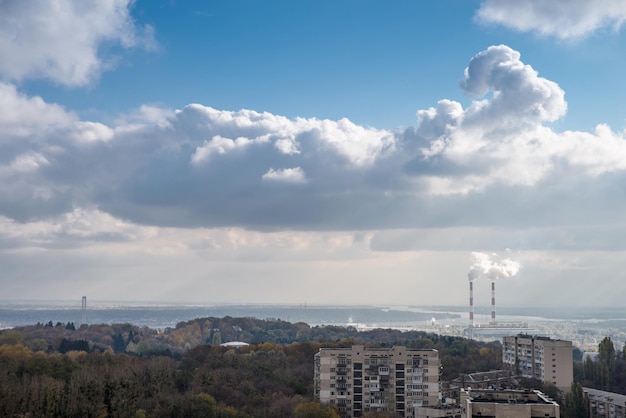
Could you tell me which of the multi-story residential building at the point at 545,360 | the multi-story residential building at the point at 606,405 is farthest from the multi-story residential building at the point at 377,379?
the multi-story residential building at the point at 545,360

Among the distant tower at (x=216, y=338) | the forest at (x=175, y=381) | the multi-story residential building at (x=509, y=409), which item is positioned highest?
the multi-story residential building at (x=509, y=409)

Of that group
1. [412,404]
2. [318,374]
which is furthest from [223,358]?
[412,404]

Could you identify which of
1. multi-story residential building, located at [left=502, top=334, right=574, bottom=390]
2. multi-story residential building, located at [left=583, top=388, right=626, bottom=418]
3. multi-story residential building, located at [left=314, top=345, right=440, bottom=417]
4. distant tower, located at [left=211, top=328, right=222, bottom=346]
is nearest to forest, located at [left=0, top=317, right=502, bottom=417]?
multi-story residential building, located at [left=314, top=345, right=440, bottom=417]

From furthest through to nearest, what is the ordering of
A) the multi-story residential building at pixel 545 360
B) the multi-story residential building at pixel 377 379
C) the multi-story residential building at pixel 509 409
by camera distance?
the multi-story residential building at pixel 545 360, the multi-story residential building at pixel 377 379, the multi-story residential building at pixel 509 409

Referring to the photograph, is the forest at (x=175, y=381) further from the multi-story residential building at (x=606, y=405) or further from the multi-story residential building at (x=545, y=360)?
the multi-story residential building at (x=606, y=405)

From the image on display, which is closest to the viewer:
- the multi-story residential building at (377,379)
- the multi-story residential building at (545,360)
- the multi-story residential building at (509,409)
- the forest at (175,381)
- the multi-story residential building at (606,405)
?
the multi-story residential building at (509,409)

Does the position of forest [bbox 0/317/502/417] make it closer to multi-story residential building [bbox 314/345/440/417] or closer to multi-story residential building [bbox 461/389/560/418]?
multi-story residential building [bbox 314/345/440/417]

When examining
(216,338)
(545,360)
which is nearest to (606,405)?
(545,360)

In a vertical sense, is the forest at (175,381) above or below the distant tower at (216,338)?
above
